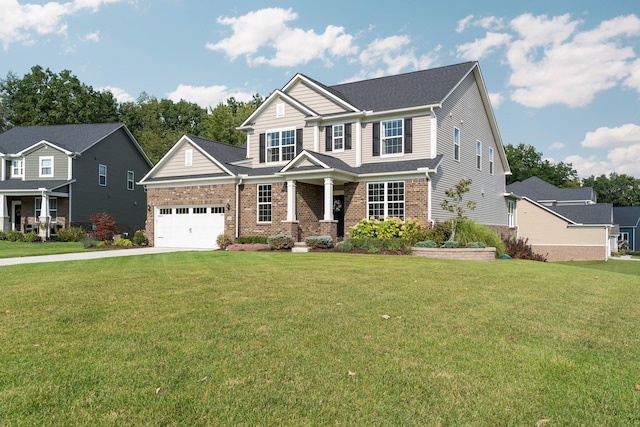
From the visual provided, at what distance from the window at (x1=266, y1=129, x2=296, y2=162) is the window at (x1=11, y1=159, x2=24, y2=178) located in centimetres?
1950

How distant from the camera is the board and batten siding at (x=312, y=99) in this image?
22.6 metres

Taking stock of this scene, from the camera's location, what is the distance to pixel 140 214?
35906 mm

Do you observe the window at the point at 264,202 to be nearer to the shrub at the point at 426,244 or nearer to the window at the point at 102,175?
the shrub at the point at 426,244

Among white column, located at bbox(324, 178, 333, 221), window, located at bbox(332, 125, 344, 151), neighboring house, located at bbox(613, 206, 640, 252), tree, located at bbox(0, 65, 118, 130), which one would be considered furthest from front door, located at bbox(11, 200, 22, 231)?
neighboring house, located at bbox(613, 206, 640, 252)

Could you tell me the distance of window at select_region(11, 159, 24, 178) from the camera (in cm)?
3149

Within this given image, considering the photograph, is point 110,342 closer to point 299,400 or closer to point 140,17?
point 299,400

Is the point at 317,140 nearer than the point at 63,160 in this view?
Yes

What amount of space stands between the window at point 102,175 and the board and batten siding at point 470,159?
24.1m

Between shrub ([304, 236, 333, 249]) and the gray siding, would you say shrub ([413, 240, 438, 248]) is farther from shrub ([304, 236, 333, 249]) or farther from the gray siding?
the gray siding

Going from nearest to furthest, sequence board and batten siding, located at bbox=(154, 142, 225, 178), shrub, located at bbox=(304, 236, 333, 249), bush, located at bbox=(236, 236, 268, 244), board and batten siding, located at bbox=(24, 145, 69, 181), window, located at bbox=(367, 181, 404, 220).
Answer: shrub, located at bbox=(304, 236, 333, 249) → window, located at bbox=(367, 181, 404, 220) → bush, located at bbox=(236, 236, 268, 244) → board and batten siding, located at bbox=(154, 142, 225, 178) → board and batten siding, located at bbox=(24, 145, 69, 181)

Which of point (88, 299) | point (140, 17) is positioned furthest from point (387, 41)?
point (88, 299)

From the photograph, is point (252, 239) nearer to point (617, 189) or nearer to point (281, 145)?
point (281, 145)

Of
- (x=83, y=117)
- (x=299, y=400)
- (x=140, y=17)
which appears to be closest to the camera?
(x=299, y=400)

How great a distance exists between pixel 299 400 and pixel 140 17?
17.3 meters
